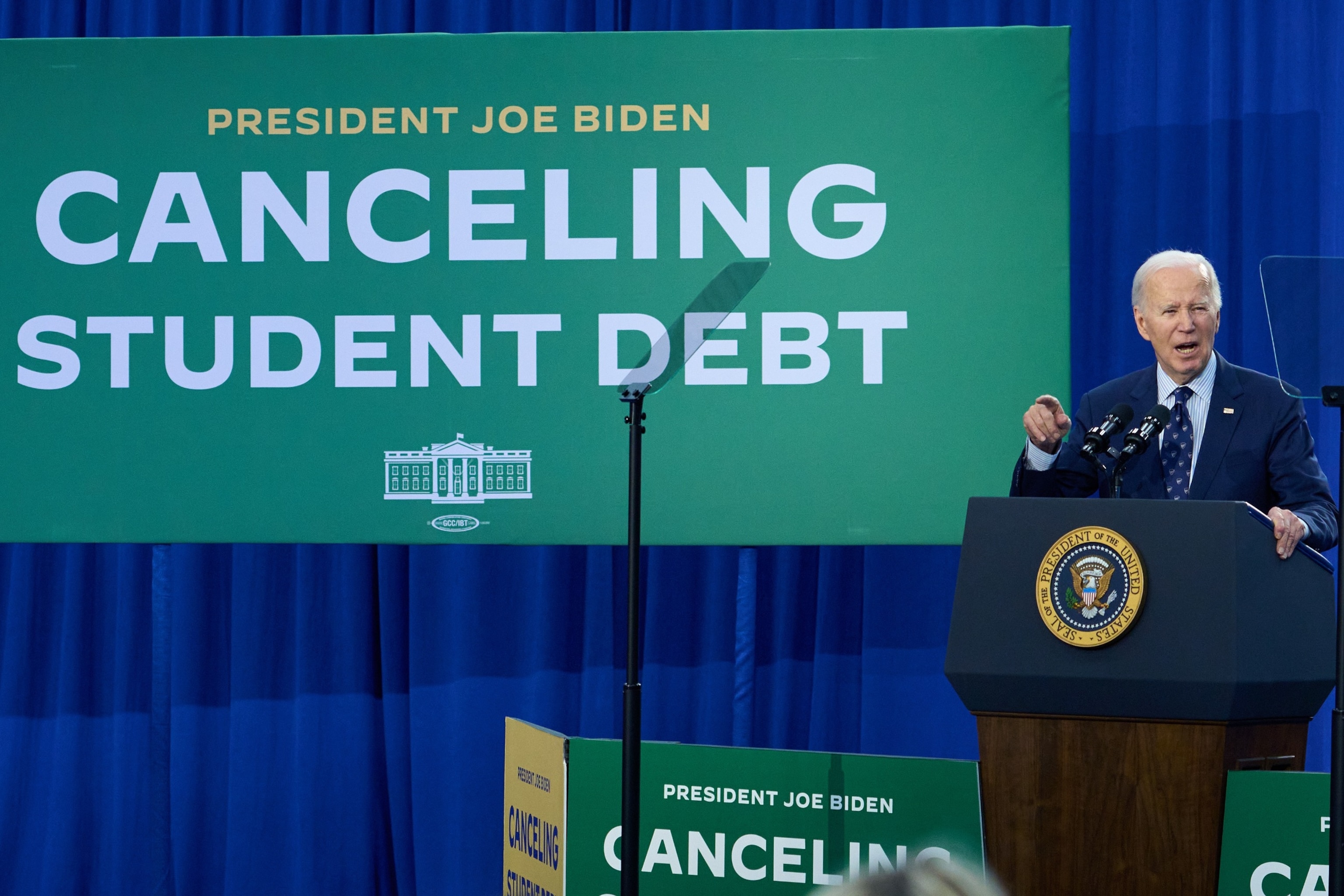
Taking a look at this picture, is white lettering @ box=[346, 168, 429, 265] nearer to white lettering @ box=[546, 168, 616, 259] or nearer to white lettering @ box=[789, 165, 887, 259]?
white lettering @ box=[546, 168, 616, 259]

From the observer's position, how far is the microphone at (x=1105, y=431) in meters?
1.64

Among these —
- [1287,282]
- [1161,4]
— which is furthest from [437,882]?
[1161,4]

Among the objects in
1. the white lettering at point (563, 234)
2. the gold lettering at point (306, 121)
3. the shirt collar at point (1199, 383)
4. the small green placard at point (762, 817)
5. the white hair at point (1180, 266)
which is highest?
the gold lettering at point (306, 121)

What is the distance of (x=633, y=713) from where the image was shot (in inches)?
73.5

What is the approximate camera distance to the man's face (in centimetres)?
227

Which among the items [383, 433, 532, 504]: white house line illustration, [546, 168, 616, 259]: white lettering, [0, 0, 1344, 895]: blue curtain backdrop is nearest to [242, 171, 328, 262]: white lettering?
[546, 168, 616, 259]: white lettering

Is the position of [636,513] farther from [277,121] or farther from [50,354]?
[50,354]

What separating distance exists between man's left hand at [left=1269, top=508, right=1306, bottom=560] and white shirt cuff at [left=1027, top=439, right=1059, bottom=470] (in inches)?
17.1

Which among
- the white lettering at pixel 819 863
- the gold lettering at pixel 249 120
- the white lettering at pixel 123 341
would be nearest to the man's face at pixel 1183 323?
the white lettering at pixel 819 863

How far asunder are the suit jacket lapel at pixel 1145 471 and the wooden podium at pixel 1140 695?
49 centimetres

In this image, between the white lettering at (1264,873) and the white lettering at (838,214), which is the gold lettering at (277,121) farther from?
the white lettering at (1264,873)

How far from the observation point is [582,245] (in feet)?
10.1

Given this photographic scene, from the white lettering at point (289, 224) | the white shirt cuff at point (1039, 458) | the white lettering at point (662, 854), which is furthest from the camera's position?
the white lettering at point (289, 224)

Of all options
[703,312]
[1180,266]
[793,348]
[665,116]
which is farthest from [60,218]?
[1180,266]
